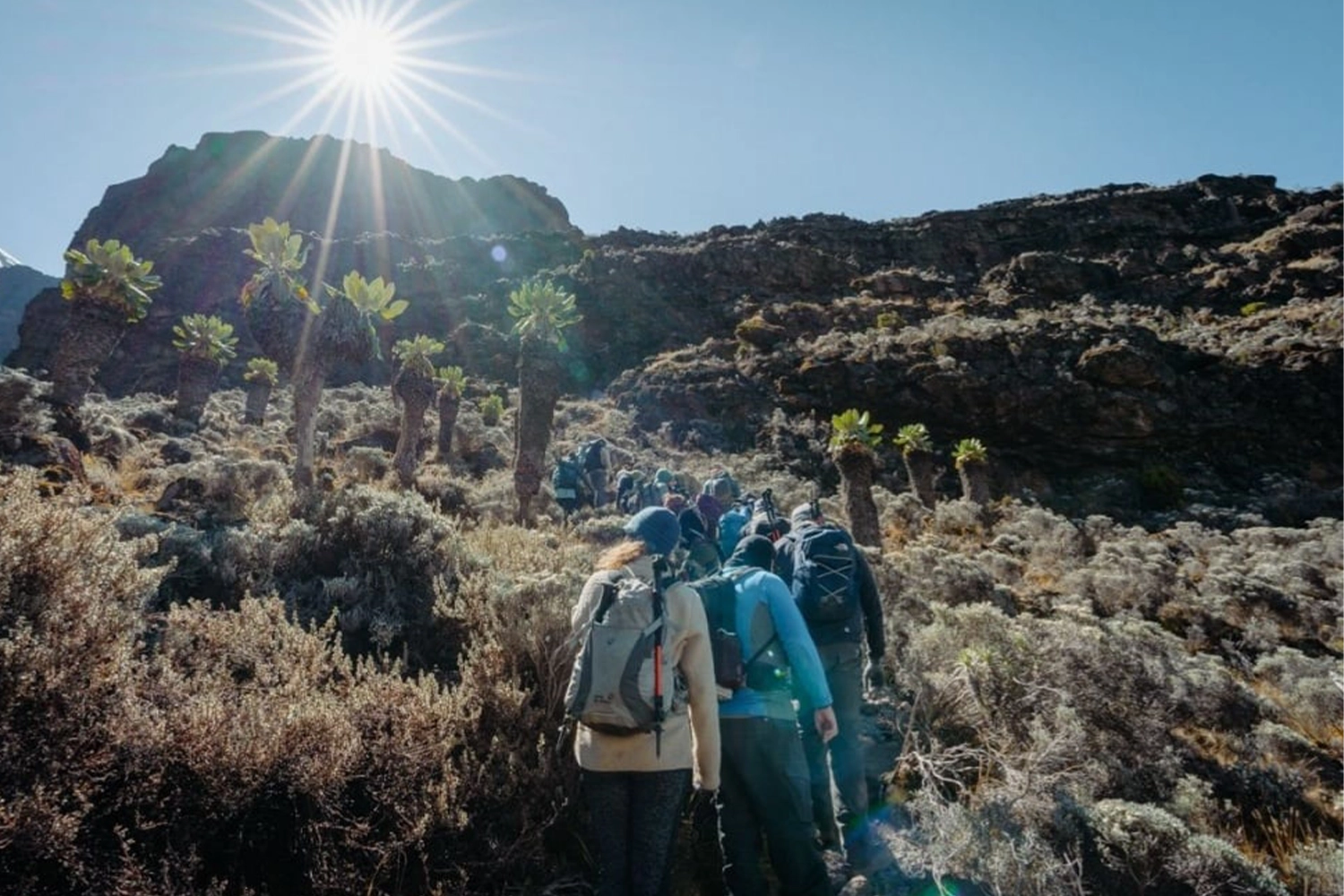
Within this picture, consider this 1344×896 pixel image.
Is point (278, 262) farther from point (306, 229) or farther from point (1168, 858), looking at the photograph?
point (306, 229)

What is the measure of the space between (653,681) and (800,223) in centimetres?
7524

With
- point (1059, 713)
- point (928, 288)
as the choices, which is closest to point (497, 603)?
point (1059, 713)

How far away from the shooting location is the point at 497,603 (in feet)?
16.5

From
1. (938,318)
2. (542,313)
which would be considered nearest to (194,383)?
(542,313)

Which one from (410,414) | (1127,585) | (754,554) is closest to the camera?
(754,554)

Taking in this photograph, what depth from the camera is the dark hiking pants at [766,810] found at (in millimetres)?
3064

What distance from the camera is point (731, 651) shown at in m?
3.22

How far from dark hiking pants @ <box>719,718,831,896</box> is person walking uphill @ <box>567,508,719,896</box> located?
0.35 m

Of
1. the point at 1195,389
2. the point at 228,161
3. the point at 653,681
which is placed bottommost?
the point at 653,681

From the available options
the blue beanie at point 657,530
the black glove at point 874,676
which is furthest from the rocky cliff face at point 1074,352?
the blue beanie at point 657,530

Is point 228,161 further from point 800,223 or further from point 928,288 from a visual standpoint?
point 928,288

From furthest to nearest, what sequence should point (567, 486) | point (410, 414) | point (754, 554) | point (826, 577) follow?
point (410, 414), point (567, 486), point (826, 577), point (754, 554)

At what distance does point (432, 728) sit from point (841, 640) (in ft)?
8.67

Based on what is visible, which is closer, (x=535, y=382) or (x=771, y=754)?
(x=771, y=754)
